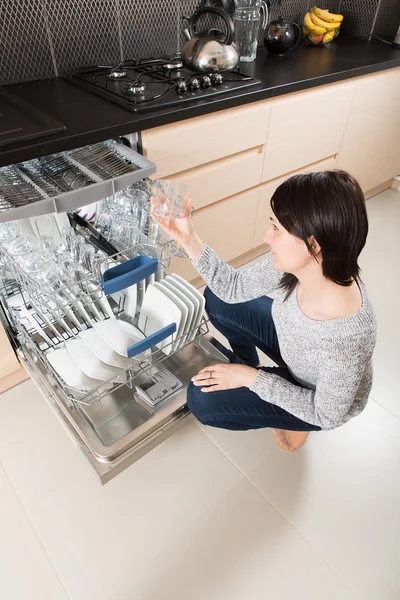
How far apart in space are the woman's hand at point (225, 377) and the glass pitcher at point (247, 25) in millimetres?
1465

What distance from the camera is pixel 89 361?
1.05 metres

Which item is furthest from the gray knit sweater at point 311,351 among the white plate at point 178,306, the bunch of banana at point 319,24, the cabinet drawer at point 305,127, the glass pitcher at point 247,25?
the bunch of banana at point 319,24

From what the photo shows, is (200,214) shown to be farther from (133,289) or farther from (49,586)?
(49,586)

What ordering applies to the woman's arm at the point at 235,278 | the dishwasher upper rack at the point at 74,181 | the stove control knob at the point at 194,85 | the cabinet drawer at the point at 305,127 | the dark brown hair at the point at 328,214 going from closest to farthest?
the dark brown hair at the point at 328,214 < the dishwasher upper rack at the point at 74,181 < the woman's arm at the point at 235,278 < the stove control knob at the point at 194,85 < the cabinet drawer at the point at 305,127

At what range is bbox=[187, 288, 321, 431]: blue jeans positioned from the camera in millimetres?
1075

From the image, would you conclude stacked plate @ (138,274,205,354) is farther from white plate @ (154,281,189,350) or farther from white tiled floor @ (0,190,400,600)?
white tiled floor @ (0,190,400,600)

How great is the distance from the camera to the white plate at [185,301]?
108 cm

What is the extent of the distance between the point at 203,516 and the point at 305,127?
1.57 m

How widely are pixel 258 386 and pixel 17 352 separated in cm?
82

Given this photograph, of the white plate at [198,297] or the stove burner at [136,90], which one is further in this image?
the stove burner at [136,90]

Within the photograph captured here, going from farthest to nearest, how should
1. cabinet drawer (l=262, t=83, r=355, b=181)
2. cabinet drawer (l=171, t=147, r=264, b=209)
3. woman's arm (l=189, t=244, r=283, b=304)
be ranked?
cabinet drawer (l=262, t=83, r=355, b=181)
cabinet drawer (l=171, t=147, r=264, b=209)
woman's arm (l=189, t=244, r=283, b=304)

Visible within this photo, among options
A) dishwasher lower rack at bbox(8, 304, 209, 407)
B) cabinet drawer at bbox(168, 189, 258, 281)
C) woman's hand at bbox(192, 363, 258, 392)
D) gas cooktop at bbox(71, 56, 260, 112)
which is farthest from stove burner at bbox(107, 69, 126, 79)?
woman's hand at bbox(192, 363, 258, 392)

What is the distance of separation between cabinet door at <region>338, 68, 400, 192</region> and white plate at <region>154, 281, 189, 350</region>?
4.91 ft

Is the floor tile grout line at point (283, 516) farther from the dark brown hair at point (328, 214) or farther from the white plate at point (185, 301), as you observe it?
the dark brown hair at point (328, 214)
